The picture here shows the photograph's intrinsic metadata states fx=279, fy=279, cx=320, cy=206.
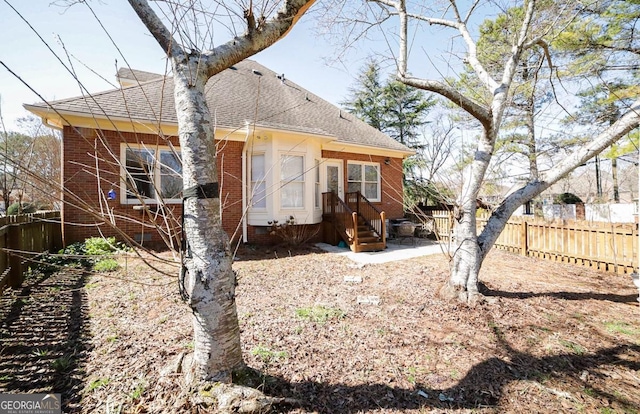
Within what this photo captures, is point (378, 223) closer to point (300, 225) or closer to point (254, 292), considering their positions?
point (300, 225)

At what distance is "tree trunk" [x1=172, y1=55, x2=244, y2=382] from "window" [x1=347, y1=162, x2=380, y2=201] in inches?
411

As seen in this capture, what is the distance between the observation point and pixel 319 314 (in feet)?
12.6

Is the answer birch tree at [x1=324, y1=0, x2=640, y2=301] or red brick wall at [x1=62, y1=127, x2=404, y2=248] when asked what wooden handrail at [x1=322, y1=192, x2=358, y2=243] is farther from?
birch tree at [x1=324, y1=0, x2=640, y2=301]

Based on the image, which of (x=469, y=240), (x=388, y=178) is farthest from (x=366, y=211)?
(x=469, y=240)

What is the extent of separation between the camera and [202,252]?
207 cm

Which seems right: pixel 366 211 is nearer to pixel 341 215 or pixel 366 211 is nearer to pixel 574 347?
pixel 341 215

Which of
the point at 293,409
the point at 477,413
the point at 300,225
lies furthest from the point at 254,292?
the point at 300,225

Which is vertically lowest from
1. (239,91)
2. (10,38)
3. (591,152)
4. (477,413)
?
(477,413)

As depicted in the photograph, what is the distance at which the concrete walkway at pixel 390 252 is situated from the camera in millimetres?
7699

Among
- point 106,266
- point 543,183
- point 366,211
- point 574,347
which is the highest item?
point 543,183

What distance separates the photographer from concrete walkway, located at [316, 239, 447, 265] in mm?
7699

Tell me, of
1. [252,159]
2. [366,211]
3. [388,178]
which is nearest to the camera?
[252,159]

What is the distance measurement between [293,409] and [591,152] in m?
5.08

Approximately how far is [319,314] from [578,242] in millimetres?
7472
